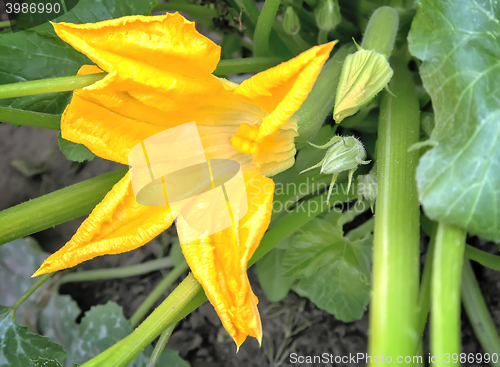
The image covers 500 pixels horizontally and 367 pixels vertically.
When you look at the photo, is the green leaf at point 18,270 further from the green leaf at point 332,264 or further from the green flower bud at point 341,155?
the green flower bud at point 341,155

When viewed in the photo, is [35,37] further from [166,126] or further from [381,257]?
[381,257]

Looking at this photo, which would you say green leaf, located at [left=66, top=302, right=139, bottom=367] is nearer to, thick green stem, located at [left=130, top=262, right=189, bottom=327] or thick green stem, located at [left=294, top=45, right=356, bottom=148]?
thick green stem, located at [left=130, top=262, right=189, bottom=327]

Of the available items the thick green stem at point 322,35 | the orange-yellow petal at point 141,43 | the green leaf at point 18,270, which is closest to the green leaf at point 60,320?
the green leaf at point 18,270

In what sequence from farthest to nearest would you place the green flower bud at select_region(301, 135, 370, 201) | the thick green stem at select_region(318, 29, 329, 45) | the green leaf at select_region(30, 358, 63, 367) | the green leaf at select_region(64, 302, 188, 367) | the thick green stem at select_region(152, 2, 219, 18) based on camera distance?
1. the green leaf at select_region(64, 302, 188, 367)
2. the thick green stem at select_region(152, 2, 219, 18)
3. the thick green stem at select_region(318, 29, 329, 45)
4. the green leaf at select_region(30, 358, 63, 367)
5. the green flower bud at select_region(301, 135, 370, 201)

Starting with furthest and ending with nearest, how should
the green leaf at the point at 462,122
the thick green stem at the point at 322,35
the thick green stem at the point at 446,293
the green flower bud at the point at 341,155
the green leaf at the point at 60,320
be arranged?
the green leaf at the point at 60,320
the thick green stem at the point at 322,35
the green flower bud at the point at 341,155
the green leaf at the point at 462,122
the thick green stem at the point at 446,293

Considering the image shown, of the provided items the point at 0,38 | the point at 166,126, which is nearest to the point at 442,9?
the point at 166,126

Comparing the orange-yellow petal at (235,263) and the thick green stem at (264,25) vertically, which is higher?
the thick green stem at (264,25)

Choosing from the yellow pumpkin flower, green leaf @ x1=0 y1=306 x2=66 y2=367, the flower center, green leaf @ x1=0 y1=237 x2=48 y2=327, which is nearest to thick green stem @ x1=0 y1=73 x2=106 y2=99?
the yellow pumpkin flower

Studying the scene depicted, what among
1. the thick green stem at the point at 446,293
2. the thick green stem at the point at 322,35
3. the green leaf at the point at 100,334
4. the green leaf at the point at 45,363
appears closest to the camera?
the thick green stem at the point at 446,293

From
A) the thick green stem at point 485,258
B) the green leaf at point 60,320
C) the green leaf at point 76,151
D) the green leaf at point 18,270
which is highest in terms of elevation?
the green leaf at point 76,151
